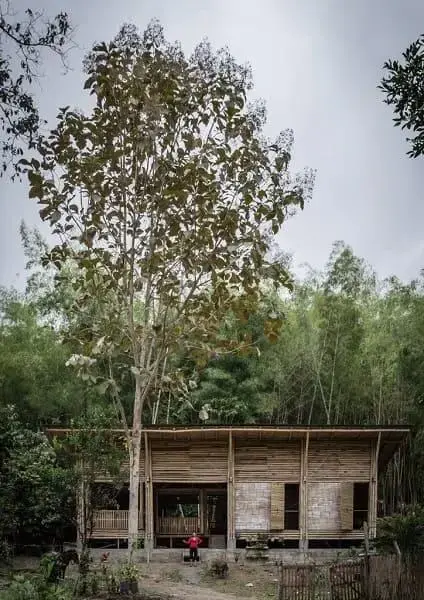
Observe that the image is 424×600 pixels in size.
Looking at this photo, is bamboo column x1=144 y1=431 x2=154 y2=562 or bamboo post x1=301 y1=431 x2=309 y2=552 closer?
bamboo column x1=144 y1=431 x2=154 y2=562

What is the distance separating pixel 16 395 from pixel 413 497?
12176 millimetres

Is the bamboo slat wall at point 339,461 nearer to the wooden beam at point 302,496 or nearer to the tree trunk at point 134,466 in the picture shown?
the wooden beam at point 302,496

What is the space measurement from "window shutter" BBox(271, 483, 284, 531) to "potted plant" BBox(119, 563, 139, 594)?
8.00 m

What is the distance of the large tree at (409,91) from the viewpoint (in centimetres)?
611

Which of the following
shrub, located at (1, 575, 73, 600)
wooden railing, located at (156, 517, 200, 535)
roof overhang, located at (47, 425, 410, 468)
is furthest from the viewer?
wooden railing, located at (156, 517, 200, 535)

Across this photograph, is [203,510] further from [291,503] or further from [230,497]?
[291,503]

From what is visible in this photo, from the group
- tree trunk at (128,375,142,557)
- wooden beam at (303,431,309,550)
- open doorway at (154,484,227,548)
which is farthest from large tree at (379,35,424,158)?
open doorway at (154,484,227,548)

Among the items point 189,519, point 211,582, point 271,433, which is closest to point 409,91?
point 211,582

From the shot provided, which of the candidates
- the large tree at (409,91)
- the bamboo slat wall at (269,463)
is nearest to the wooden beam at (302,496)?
the bamboo slat wall at (269,463)

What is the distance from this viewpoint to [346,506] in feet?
60.1

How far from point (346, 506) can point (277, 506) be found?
1.77 meters

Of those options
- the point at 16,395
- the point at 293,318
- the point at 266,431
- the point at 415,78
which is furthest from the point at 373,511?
the point at 415,78

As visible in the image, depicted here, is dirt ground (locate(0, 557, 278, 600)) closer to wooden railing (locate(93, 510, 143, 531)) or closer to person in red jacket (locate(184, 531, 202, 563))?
person in red jacket (locate(184, 531, 202, 563))

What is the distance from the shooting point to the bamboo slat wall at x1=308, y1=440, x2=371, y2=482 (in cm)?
1848
